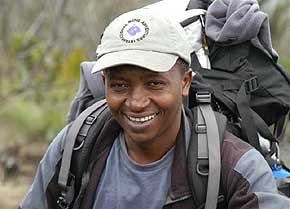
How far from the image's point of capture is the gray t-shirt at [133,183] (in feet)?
10.5

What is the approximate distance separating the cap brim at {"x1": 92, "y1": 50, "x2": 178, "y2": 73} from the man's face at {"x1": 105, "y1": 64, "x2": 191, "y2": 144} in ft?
0.13

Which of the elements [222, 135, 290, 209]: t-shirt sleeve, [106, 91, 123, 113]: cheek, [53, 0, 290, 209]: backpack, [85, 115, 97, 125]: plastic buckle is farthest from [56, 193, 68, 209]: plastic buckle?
[222, 135, 290, 209]: t-shirt sleeve

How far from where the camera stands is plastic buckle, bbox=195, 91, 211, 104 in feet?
10.9

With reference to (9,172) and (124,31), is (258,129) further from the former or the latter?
(9,172)

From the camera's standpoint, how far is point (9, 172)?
1052cm

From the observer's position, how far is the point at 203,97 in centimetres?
333

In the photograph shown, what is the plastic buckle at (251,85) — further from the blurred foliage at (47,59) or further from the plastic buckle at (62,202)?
the blurred foliage at (47,59)

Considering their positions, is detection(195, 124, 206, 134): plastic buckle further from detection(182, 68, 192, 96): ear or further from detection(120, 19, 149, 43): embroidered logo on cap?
detection(120, 19, 149, 43): embroidered logo on cap

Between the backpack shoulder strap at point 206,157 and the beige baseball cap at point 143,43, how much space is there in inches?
10.6

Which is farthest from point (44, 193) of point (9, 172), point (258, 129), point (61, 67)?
point (61, 67)

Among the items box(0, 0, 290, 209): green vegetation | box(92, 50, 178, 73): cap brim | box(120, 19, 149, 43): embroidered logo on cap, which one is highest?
box(120, 19, 149, 43): embroidered logo on cap

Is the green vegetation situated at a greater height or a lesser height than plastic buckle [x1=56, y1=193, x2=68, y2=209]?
lesser

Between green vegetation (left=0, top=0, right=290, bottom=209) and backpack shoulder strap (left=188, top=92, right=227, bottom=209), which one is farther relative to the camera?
green vegetation (left=0, top=0, right=290, bottom=209)

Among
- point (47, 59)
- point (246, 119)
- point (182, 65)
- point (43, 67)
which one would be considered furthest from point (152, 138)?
point (47, 59)
